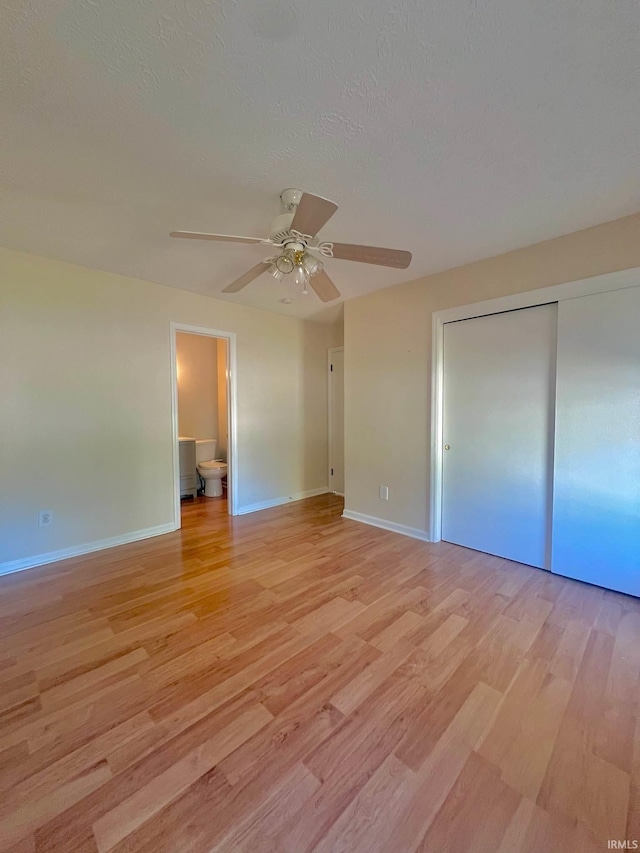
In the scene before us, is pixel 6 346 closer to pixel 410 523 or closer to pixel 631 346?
pixel 410 523

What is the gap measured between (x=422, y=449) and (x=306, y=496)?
2.09m

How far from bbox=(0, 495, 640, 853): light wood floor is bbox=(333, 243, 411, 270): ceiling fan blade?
203 cm

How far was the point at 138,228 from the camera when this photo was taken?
2.21 meters

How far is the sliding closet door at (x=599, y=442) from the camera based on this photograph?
2.14 metres

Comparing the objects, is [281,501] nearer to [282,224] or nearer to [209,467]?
[209,467]

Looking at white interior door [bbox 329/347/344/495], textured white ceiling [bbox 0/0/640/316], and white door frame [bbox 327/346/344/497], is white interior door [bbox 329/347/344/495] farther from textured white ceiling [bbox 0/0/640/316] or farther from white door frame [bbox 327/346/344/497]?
textured white ceiling [bbox 0/0/640/316]

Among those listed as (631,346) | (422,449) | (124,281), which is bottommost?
(422,449)

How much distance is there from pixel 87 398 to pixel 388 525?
9.98ft

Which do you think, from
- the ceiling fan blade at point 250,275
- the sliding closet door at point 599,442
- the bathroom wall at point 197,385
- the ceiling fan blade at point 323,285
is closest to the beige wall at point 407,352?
the sliding closet door at point 599,442

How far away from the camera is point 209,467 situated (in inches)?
185

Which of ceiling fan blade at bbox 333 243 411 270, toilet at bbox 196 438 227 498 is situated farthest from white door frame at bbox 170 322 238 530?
ceiling fan blade at bbox 333 243 411 270

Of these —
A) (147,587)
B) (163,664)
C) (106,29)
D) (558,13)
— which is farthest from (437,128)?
(147,587)

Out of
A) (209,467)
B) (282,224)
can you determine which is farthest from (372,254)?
(209,467)

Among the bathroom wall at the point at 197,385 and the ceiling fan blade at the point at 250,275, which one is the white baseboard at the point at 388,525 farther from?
the bathroom wall at the point at 197,385
